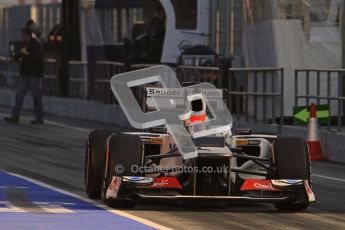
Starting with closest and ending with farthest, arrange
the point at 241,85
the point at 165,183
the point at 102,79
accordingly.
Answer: the point at 165,183
the point at 241,85
the point at 102,79

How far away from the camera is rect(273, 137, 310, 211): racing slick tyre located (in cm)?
1227

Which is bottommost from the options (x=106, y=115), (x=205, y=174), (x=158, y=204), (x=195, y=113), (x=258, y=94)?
(x=106, y=115)

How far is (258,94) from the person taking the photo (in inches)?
875

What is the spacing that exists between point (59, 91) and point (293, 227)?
70.6 feet

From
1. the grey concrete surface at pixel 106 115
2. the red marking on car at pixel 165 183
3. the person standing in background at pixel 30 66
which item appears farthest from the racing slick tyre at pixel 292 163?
the person standing in background at pixel 30 66

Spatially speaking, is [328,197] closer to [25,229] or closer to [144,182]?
[144,182]

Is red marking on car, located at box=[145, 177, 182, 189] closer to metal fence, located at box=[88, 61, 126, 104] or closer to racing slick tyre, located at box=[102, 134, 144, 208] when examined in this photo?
racing slick tyre, located at box=[102, 134, 144, 208]

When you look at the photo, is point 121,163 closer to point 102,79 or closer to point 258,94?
point 258,94

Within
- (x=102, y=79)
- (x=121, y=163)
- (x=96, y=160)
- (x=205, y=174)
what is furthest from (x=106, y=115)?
(x=205, y=174)

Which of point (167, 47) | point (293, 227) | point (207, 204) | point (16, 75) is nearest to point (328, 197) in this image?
point (207, 204)

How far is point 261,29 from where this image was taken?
24.2 metres

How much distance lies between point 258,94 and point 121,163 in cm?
1027

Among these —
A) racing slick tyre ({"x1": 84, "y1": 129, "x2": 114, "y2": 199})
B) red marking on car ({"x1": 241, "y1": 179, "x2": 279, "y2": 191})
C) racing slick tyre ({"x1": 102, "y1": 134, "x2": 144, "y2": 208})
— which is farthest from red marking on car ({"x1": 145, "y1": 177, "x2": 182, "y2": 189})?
racing slick tyre ({"x1": 84, "y1": 129, "x2": 114, "y2": 199})

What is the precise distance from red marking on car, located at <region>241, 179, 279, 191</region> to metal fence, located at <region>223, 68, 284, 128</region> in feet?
30.5
